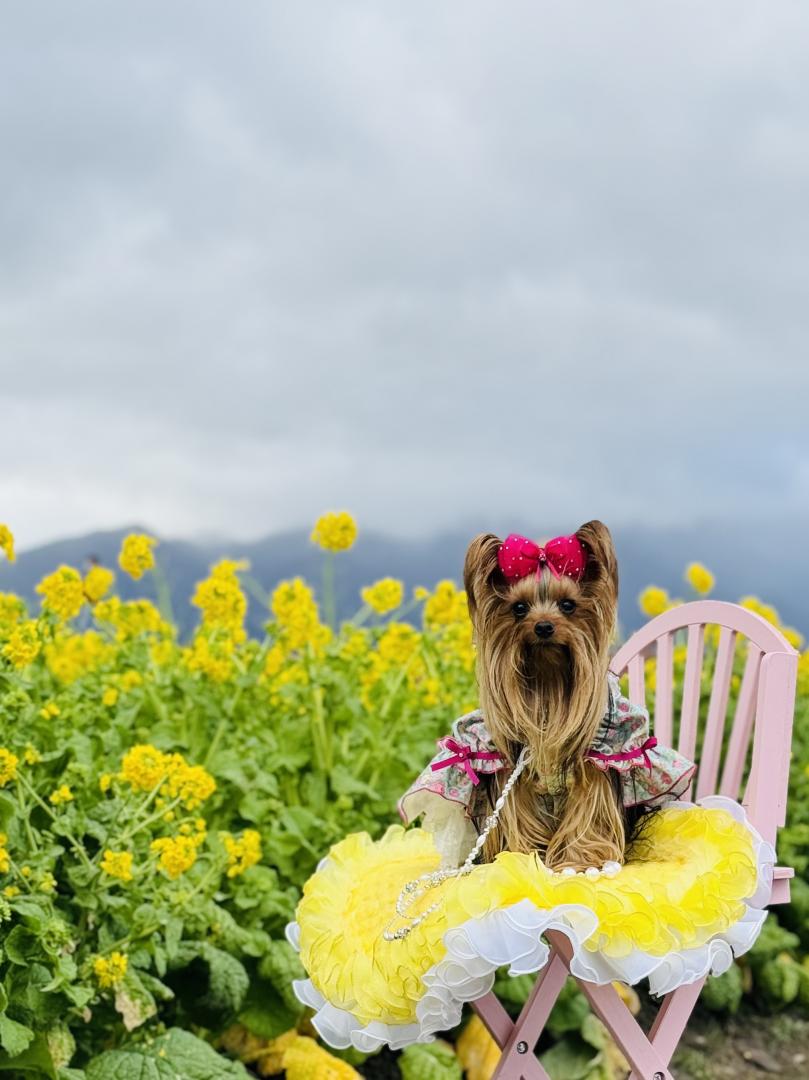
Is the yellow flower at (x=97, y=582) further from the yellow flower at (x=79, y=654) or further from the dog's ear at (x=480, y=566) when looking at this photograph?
the dog's ear at (x=480, y=566)

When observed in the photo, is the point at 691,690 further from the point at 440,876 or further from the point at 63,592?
the point at 63,592

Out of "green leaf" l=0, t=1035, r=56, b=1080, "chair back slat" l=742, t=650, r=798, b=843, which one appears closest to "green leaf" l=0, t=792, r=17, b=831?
"green leaf" l=0, t=1035, r=56, b=1080

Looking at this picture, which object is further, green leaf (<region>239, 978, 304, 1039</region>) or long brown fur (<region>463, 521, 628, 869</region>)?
green leaf (<region>239, 978, 304, 1039</region>)

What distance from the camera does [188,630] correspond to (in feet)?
14.9

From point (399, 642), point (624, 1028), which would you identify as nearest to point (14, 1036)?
point (624, 1028)

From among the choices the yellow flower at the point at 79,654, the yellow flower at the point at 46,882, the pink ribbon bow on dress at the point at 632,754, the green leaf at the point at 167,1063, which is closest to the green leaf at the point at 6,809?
the yellow flower at the point at 46,882

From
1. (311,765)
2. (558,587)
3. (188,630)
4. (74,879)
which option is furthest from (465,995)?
(188,630)

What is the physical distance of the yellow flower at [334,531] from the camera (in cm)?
420

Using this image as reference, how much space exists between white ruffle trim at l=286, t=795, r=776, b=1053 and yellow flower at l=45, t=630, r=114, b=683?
2.43m

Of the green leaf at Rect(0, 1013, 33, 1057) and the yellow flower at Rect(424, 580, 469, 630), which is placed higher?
the yellow flower at Rect(424, 580, 469, 630)

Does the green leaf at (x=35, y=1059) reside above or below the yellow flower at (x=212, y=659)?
below

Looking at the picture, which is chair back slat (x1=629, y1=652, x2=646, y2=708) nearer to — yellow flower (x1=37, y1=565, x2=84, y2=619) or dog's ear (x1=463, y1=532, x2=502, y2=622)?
dog's ear (x1=463, y1=532, x2=502, y2=622)

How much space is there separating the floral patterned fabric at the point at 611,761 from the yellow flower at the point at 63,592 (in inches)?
50.4

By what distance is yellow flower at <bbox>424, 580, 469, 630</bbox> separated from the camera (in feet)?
14.5
